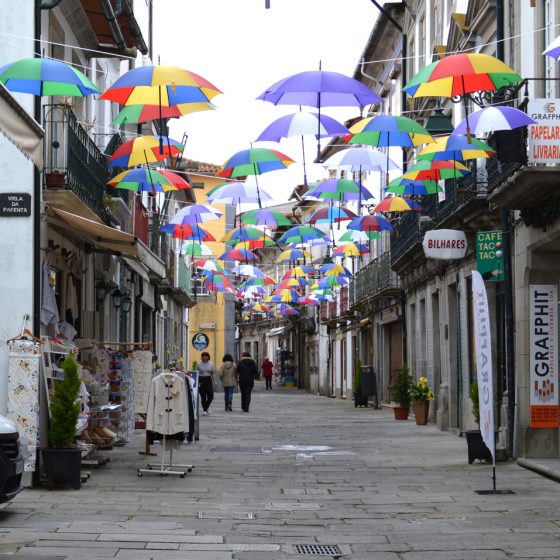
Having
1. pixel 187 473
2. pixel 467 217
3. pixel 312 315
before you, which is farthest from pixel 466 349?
pixel 312 315

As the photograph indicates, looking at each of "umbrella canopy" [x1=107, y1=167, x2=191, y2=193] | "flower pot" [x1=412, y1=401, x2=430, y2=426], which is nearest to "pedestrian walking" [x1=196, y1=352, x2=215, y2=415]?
"flower pot" [x1=412, y1=401, x2=430, y2=426]

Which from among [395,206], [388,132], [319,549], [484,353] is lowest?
[319,549]

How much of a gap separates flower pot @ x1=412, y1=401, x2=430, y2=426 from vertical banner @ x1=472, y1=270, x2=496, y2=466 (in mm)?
13650

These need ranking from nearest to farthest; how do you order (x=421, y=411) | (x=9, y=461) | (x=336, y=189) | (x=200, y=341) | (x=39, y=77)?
1. (x=9, y=461)
2. (x=39, y=77)
3. (x=336, y=189)
4. (x=421, y=411)
5. (x=200, y=341)

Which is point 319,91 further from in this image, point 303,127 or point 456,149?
point 456,149

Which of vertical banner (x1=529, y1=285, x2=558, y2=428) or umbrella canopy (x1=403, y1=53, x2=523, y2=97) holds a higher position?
umbrella canopy (x1=403, y1=53, x2=523, y2=97)

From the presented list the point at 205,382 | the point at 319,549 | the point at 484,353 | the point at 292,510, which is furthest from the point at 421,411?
the point at 319,549

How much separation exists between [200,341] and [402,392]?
124 ft

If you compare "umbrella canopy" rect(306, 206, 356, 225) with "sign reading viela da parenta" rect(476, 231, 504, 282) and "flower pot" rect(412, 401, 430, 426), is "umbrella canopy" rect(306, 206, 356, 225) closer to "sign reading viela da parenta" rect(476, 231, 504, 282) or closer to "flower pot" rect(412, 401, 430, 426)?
"flower pot" rect(412, 401, 430, 426)

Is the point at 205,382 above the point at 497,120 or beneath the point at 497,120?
beneath

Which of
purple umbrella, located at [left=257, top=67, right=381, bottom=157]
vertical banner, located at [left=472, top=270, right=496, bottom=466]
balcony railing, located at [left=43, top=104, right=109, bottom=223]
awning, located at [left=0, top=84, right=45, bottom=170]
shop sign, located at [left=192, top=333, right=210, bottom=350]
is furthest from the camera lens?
shop sign, located at [left=192, top=333, right=210, bottom=350]

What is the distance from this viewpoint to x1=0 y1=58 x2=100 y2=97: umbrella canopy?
488 inches

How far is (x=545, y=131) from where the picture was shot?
49.8 feet

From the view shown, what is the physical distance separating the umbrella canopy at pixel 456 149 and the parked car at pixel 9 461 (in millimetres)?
7869
